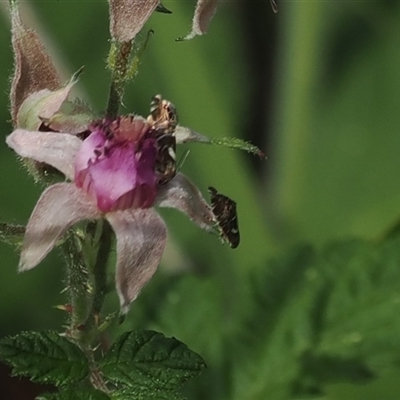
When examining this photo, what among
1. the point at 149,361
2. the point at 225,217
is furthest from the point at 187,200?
the point at 149,361

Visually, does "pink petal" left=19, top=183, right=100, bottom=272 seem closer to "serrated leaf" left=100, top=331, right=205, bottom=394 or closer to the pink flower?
the pink flower

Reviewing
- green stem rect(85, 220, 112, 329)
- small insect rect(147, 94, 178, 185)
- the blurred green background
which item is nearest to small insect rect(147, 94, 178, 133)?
small insect rect(147, 94, 178, 185)

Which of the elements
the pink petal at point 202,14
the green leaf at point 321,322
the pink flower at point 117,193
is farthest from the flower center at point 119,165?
the green leaf at point 321,322

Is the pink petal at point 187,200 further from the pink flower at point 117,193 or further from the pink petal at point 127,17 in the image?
the pink petal at point 127,17

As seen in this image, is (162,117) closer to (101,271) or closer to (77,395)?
(101,271)

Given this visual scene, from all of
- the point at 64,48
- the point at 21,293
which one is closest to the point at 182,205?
the point at 21,293

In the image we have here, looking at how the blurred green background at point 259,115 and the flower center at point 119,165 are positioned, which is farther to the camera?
the blurred green background at point 259,115
